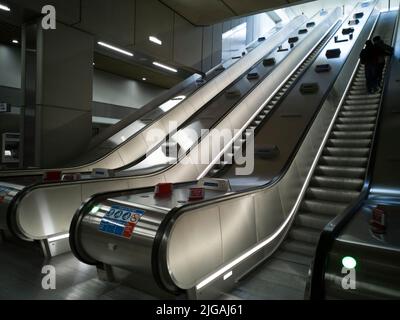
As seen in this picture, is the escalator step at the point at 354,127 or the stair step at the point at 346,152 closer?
the stair step at the point at 346,152

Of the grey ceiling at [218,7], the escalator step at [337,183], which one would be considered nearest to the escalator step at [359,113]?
the escalator step at [337,183]

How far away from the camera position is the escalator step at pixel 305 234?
156 inches

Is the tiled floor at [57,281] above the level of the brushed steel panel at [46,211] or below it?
below

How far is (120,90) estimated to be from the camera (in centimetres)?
1221

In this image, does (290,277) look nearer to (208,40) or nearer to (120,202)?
(120,202)

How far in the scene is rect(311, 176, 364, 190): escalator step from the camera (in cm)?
456

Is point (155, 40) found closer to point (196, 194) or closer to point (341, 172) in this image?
point (341, 172)

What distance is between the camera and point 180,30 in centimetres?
984

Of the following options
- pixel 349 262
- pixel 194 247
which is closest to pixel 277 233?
pixel 194 247

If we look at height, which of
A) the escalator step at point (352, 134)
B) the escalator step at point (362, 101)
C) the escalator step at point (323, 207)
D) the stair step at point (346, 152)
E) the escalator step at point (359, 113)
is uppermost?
the escalator step at point (362, 101)

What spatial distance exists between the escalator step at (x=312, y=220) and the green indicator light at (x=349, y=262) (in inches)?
92.3

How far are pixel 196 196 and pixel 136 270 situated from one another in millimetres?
901

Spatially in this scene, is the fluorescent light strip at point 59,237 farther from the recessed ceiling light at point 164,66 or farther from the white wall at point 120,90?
the white wall at point 120,90
